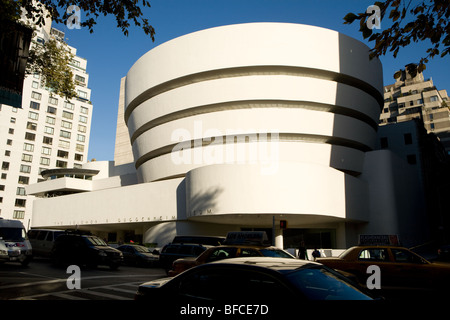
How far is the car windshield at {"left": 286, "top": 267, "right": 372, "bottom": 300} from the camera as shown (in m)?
3.63

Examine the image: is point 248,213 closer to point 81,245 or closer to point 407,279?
point 81,245

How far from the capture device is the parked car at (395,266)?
8711mm

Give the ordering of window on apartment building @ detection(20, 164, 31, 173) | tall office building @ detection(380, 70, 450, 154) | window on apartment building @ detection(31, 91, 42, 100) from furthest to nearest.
→ tall office building @ detection(380, 70, 450, 154)
window on apartment building @ detection(31, 91, 42, 100)
window on apartment building @ detection(20, 164, 31, 173)

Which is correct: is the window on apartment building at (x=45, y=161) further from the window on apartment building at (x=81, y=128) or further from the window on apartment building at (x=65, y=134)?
the window on apartment building at (x=81, y=128)

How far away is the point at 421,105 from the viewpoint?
7625cm

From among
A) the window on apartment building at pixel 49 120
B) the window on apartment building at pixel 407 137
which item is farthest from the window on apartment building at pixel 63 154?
the window on apartment building at pixel 407 137

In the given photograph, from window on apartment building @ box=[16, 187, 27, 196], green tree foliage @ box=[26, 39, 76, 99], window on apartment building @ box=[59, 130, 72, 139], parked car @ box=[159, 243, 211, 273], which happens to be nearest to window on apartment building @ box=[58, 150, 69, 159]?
window on apartment building @ box=[59, 130, 72, 139]

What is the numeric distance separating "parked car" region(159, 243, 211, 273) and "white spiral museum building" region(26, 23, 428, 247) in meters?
12.0

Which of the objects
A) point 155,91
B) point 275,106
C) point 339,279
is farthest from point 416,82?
point 339,279

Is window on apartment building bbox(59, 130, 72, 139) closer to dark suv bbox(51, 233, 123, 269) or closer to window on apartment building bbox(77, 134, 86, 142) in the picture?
window on apartment building bbox(77, 134, 86, 142)

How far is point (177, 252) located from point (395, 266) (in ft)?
36.8

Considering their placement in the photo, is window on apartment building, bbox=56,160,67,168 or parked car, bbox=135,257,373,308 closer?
parked car, bbox=135,257,373,308

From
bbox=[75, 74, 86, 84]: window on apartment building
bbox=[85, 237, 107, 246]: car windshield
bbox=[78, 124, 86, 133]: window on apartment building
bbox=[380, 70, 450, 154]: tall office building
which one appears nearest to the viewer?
bbox=[85, 237, 107, 246]: car windshield

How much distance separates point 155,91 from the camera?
39.0 m
